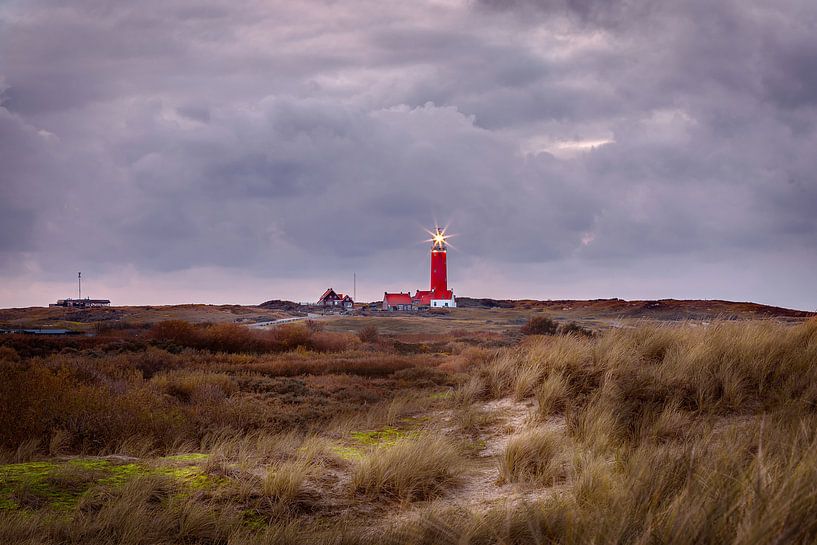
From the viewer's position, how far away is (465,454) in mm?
8203

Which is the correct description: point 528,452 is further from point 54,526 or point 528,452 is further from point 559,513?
point 54,526

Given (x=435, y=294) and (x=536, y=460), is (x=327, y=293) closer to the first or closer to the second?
(x=435, y=294)

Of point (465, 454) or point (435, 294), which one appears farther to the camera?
point (435, 294)

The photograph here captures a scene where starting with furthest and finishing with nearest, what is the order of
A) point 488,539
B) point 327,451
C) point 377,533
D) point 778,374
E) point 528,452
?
1. point 778,374
2. point 327,451
3. point 528,452
4. point 377,533
5. point 488,539

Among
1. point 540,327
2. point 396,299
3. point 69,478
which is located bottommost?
point 69,478

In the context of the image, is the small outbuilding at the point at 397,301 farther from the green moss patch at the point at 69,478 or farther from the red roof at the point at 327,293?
the green moss patch at the point at 69,478

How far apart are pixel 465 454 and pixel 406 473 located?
5.81 ft

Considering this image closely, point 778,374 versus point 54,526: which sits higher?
point 778,374

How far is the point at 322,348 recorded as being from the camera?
27578mm

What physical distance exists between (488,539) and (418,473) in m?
2.25

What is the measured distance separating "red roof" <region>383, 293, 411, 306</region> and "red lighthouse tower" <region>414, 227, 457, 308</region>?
5.67 feet

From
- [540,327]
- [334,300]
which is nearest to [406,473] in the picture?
[540,327]

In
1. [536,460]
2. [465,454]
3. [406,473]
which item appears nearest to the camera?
[406,473]

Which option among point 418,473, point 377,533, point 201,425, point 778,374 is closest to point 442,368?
point 201,425
